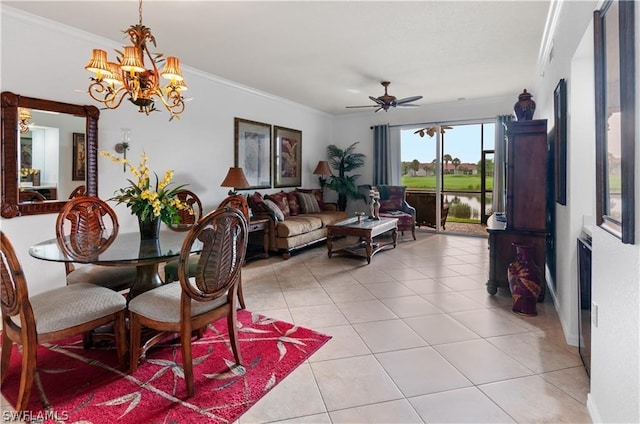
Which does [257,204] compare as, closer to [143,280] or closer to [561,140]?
[143,280]

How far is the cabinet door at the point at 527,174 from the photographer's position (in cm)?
325

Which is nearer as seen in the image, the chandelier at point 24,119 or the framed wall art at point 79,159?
the chandelier at point 24,119

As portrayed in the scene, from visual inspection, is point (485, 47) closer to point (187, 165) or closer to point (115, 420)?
point (187, 165)

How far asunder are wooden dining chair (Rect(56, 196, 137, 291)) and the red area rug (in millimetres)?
480

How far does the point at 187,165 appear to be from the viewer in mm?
4930

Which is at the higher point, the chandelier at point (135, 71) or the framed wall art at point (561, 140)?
the chandelier at point (135, 71)

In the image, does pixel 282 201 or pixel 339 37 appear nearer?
pixel 339 37

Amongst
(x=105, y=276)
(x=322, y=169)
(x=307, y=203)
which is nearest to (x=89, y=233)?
(x=105, y=276)

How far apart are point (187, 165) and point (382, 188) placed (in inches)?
159

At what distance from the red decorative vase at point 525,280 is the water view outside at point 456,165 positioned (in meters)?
4.56

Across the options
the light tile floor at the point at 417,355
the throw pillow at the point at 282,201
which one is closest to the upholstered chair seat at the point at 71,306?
the light tile floor at the point at 417,355

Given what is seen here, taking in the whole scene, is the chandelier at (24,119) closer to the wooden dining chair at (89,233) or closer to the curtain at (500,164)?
the wooden dining chair at (89,233)

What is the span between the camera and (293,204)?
6461mm

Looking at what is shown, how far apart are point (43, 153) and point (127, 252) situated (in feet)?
6.85
